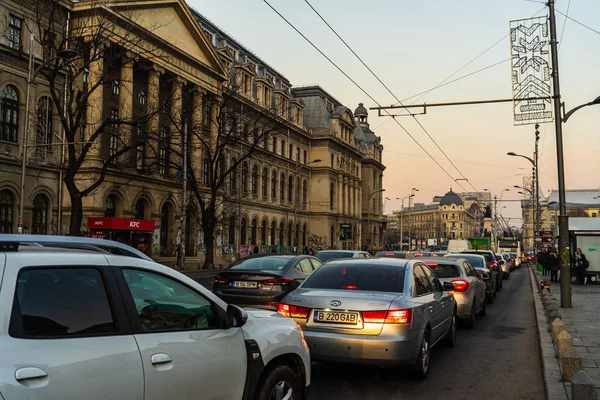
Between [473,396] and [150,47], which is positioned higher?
[150,47]

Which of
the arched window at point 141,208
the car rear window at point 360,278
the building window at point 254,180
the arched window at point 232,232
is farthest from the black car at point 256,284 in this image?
the building window at point 254,180

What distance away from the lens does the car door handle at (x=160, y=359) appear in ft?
11.9

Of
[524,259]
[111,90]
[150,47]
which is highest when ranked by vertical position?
[150,47]

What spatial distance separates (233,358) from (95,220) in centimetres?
3164

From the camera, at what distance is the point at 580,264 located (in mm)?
26641

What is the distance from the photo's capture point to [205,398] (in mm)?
3990

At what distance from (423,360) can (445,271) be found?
5.86 meters

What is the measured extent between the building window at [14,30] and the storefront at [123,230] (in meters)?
10.9

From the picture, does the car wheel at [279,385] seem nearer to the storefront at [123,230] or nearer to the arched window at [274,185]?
the storefront at [123,230]

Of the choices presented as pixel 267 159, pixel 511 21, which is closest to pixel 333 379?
pixel 511 21

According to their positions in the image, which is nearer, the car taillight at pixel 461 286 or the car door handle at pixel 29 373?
the car door handle at pixel 29 373

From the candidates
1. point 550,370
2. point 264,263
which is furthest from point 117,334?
point 264,263

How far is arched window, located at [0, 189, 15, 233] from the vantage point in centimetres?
3253

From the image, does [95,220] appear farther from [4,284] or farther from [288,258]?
[4,284]
